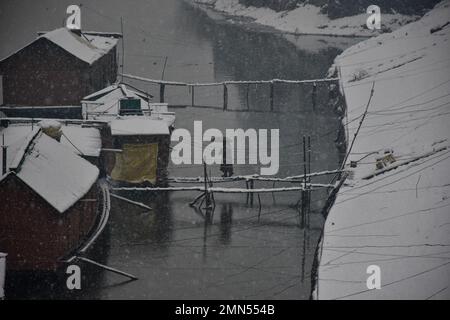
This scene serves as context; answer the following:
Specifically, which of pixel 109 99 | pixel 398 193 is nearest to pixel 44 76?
pixel 109 99

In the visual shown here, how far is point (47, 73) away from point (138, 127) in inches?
249

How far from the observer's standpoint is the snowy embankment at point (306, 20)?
37838mm

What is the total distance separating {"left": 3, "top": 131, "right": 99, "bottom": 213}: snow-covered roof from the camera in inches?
520

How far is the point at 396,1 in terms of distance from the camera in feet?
120

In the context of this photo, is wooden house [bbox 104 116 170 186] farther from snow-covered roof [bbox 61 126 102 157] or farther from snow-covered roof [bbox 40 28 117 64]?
snow-covered roof [bbox 40 28 117 64]

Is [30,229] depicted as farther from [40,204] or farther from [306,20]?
[306,20]

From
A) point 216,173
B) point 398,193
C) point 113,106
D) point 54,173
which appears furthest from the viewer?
point 113,106

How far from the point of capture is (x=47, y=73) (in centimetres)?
2420

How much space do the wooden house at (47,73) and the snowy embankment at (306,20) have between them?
20.0m

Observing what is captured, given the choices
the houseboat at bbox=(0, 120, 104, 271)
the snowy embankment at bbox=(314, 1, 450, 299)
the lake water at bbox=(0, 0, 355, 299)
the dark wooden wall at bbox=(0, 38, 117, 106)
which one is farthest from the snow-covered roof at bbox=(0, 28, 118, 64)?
the snowy embankment at bbox=(314, 1, 450, 299)

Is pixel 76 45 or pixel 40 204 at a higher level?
pixel 76 45

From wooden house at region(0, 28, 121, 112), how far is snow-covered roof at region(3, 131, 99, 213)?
9.77 metres
